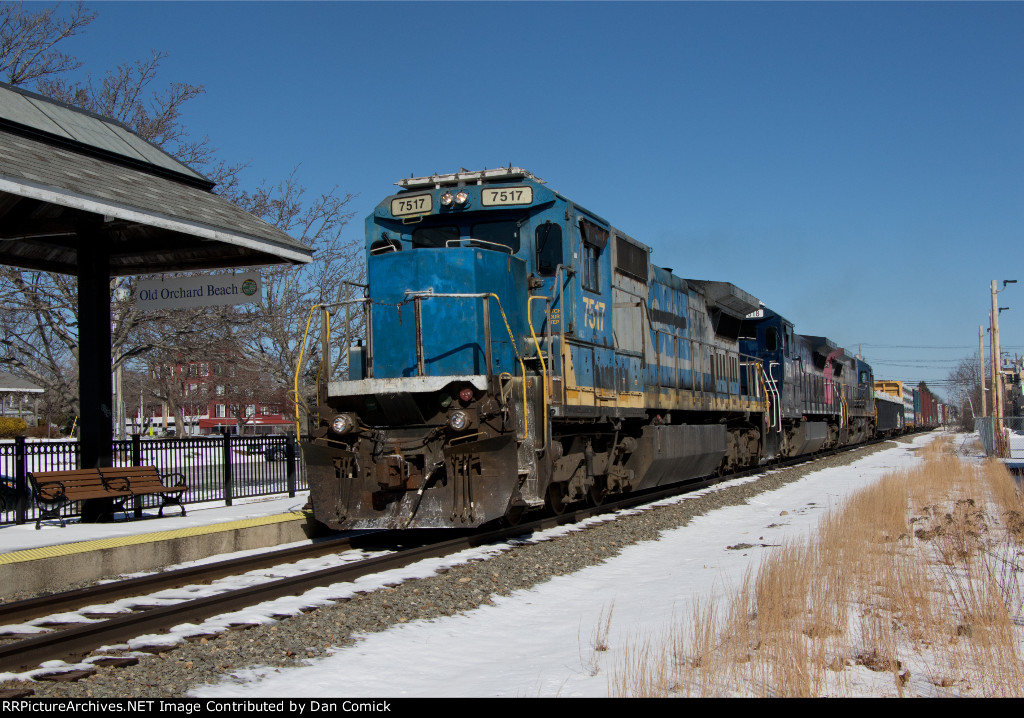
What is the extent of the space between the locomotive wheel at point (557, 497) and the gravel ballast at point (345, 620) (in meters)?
0.55

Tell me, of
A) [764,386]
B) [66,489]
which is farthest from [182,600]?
[764,386]

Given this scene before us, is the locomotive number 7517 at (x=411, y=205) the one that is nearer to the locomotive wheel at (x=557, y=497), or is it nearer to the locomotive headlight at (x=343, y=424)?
the locomotive headlight at (x=343, y=424)

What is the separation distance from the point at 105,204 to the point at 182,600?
15.5 feet

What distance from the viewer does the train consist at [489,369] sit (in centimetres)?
913

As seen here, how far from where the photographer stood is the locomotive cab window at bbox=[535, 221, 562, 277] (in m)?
10.5

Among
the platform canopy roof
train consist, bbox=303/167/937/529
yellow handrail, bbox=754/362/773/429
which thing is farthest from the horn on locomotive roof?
yellow handrail, bbox=754/362/773/429

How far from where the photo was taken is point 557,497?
11547 millimetres

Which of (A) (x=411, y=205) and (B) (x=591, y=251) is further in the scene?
(B) (x=591, y=251)

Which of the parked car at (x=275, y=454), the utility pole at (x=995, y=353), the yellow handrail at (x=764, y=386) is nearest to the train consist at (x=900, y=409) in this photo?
the utility pole at (x=995, y=353)

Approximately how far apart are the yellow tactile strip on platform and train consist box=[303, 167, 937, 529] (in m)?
1.43

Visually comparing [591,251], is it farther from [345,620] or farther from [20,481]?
[20,481]

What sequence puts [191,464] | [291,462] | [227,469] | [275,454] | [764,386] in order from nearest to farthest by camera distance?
[227,469] → [191,464] → [291,462] → [275,454] → [764,386]

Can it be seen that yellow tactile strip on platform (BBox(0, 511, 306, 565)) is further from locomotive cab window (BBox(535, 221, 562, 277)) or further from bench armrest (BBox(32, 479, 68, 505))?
locomotive cab window (BBox(535, 221, 562, 277))
